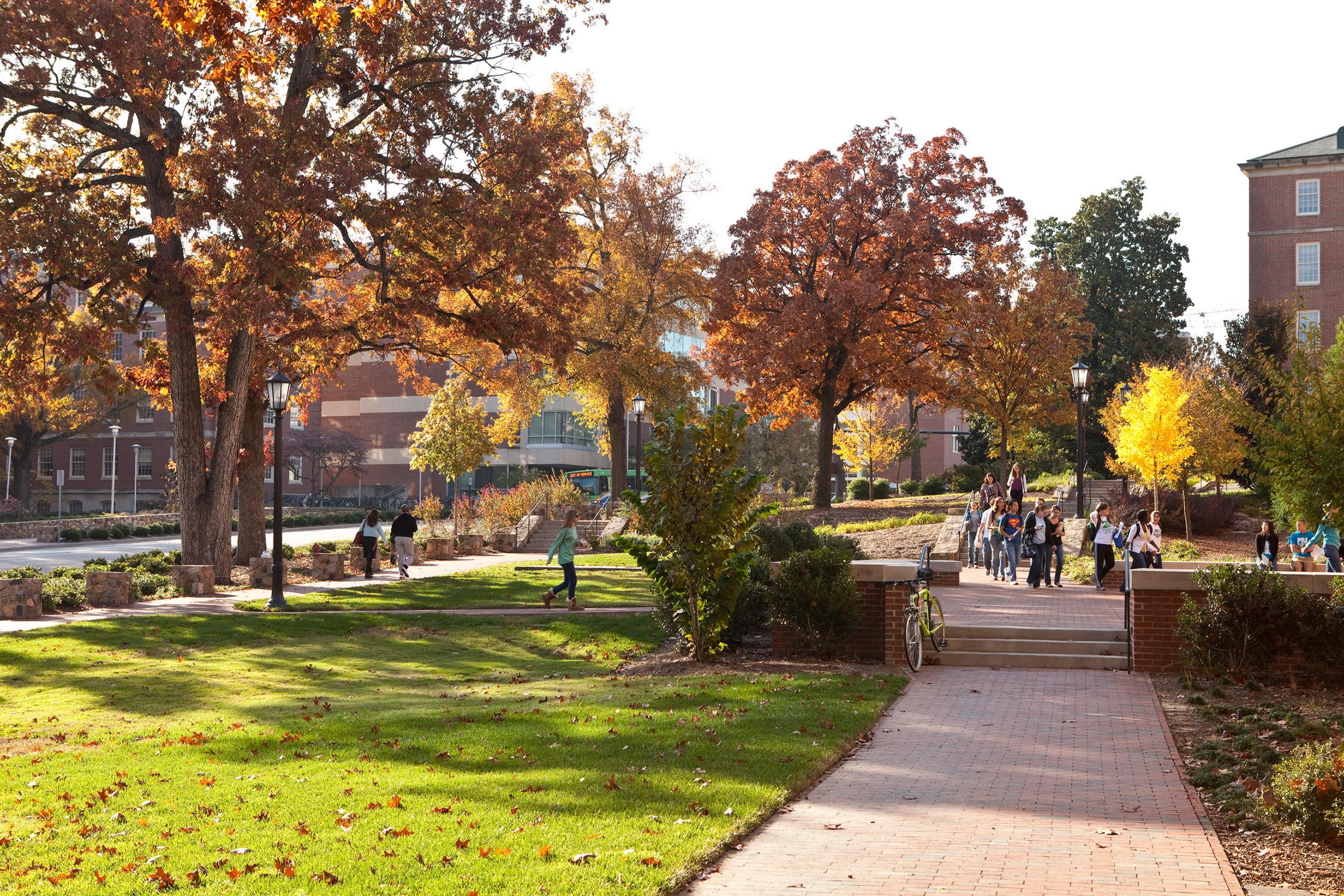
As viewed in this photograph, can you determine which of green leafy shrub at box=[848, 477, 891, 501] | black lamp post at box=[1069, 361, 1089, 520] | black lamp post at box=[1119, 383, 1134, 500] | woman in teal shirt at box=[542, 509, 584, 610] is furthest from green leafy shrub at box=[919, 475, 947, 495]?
woman in teal shirt at box=[542, 509, 584, 610]

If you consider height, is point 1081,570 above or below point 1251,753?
above

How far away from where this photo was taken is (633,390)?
3972cm

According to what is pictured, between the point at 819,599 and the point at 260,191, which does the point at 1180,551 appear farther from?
the point at 260,191

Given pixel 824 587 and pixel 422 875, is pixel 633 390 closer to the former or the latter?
pixel 824 587

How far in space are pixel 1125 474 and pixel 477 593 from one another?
25.3 m

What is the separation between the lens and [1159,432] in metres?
31.7

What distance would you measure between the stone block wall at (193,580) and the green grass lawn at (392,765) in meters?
7.41

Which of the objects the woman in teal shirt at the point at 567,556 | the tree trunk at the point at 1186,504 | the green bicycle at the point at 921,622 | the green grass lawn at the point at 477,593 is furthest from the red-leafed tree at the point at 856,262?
the green bicycle at the point at 921,622

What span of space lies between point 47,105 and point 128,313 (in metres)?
4.41

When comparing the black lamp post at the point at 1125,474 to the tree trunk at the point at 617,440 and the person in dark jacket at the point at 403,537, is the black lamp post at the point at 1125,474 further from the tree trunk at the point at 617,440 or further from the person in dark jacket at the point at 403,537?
the person in dark jacket at the point at 403,537

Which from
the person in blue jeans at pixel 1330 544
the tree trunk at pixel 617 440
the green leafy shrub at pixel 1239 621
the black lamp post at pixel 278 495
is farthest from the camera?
the tree trunk at pixel 617 440

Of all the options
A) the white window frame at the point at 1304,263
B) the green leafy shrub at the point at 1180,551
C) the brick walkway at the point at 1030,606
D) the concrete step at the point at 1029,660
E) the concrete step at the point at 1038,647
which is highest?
the white window frame at the point at 1304,263

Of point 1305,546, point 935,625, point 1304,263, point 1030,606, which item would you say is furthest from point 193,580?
point 1304,263

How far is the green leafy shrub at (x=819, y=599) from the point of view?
1358cm
